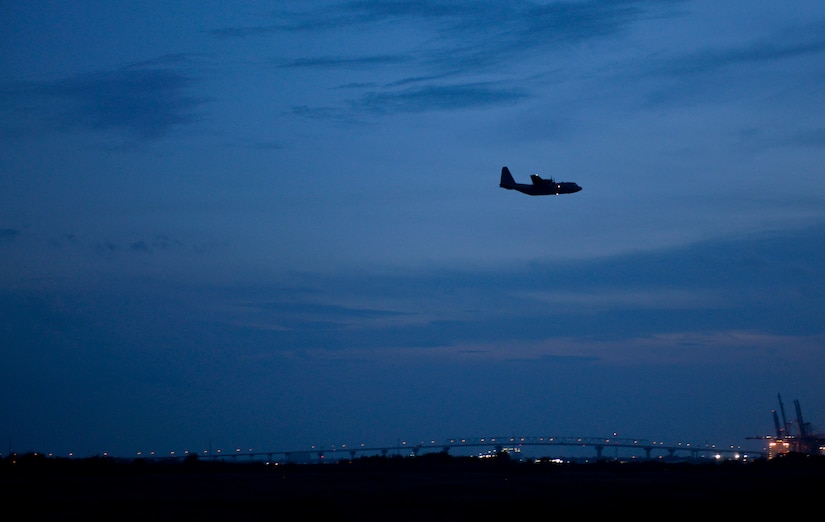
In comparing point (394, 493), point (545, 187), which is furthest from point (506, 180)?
point (394, 493)

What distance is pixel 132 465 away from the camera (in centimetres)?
7119

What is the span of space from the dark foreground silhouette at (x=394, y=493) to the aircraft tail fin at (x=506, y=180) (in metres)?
25.2

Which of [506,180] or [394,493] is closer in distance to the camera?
[394,493]

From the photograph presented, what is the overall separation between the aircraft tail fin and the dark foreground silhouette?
82.8 ft

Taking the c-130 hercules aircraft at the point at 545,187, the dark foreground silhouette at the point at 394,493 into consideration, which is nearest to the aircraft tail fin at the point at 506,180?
the c-130 hercules aircraft at the point at 545,187

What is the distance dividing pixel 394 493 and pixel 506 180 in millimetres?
43100

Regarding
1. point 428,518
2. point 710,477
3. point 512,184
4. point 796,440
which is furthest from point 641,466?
point 796,440

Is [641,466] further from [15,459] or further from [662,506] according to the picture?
[15,459]

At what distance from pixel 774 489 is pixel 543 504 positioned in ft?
49.0

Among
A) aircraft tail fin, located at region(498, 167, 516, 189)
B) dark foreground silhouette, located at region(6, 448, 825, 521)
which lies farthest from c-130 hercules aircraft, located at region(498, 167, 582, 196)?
dark foreground silhouette, located at region(6, 448, 825, 521)

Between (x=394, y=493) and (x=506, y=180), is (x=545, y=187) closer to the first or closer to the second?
(x=506, y=180)

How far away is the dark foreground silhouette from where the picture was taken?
3466 cm

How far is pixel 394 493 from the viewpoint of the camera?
43.4 metres

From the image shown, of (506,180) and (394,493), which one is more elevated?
(506,180)
